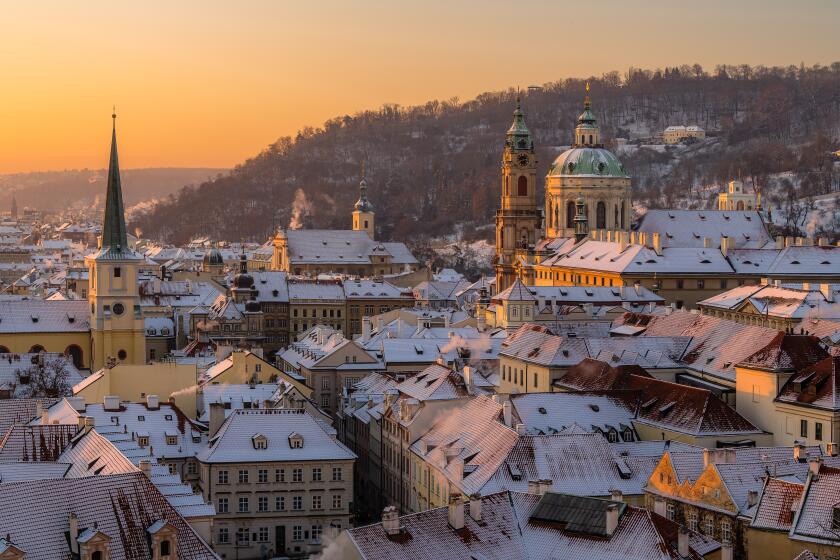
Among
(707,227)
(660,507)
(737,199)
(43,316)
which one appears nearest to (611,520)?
(660,507)

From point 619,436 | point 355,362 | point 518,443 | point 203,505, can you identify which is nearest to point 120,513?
point 203,505

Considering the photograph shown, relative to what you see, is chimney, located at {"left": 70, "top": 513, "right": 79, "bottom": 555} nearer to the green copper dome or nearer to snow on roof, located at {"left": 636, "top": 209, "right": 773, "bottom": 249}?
snow on roof, located at {"left": 636, "top": 209, "right": 773, "bottom": 249}

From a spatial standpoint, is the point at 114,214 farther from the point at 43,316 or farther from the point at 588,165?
the point at 588,165

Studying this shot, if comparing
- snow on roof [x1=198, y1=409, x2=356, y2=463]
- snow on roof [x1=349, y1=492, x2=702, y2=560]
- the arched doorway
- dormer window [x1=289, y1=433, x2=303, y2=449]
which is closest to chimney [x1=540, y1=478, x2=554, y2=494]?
snow on roof [x1=349, y1=492, x2=702, y2=560]

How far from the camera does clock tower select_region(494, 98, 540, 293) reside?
143750mm

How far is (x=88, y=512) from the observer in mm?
39000

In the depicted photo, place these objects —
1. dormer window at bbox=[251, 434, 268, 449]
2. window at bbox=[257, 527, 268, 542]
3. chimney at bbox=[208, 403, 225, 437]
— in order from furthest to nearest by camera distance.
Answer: chimney at bbox=[208, 403, 225, 437]
dormer window at bbox=[251, 434, 268, 449]
window at bbox=[257, 527, 268, 542]

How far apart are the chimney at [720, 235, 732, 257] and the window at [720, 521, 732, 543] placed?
7624 centimetres

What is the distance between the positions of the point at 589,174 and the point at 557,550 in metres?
109

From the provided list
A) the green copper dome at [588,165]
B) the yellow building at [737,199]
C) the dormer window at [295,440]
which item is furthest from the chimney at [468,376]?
the yellow building at [737,199]

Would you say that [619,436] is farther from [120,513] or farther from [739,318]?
[739,318]

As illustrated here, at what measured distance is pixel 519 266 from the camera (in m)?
139

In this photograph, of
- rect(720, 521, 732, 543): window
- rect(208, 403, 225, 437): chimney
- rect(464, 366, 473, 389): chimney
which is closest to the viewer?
rect(720, 521, 732, 543): window

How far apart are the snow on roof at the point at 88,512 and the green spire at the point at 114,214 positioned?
55774 millimetres
